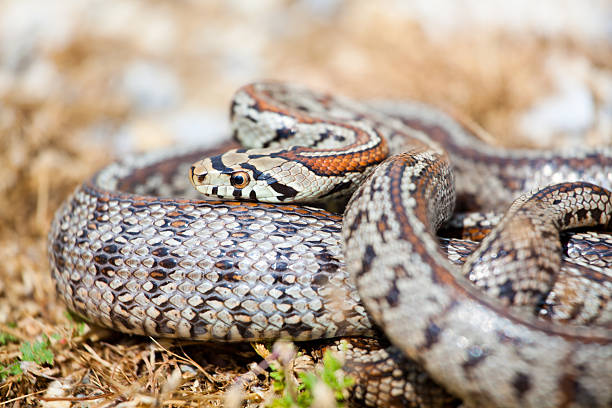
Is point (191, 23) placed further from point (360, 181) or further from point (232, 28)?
point (360, 181)

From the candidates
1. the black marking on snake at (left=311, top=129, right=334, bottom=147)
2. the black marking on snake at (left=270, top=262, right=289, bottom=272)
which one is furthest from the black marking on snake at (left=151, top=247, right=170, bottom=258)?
the black marking on snake at (left=311, top=129, right=334, bottom=147)

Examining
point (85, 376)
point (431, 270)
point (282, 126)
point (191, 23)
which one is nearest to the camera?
point (431, 270)

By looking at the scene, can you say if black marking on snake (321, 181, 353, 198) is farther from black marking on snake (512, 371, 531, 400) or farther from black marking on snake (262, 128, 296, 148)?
black marking on snake (512, 371, 531, 400)

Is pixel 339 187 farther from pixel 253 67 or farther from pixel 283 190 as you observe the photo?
pixel 253 67

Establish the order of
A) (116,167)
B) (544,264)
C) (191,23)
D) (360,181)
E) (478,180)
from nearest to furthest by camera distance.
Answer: (544,264)
(360,181)
(116,167)
(478,180)
(191,23)

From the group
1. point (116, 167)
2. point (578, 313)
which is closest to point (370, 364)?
point (578, 313)

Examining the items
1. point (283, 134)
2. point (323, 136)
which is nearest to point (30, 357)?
point (283, 134)

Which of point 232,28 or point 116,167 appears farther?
point 232,28

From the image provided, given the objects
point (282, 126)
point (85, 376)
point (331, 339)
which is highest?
point (282, 126)
